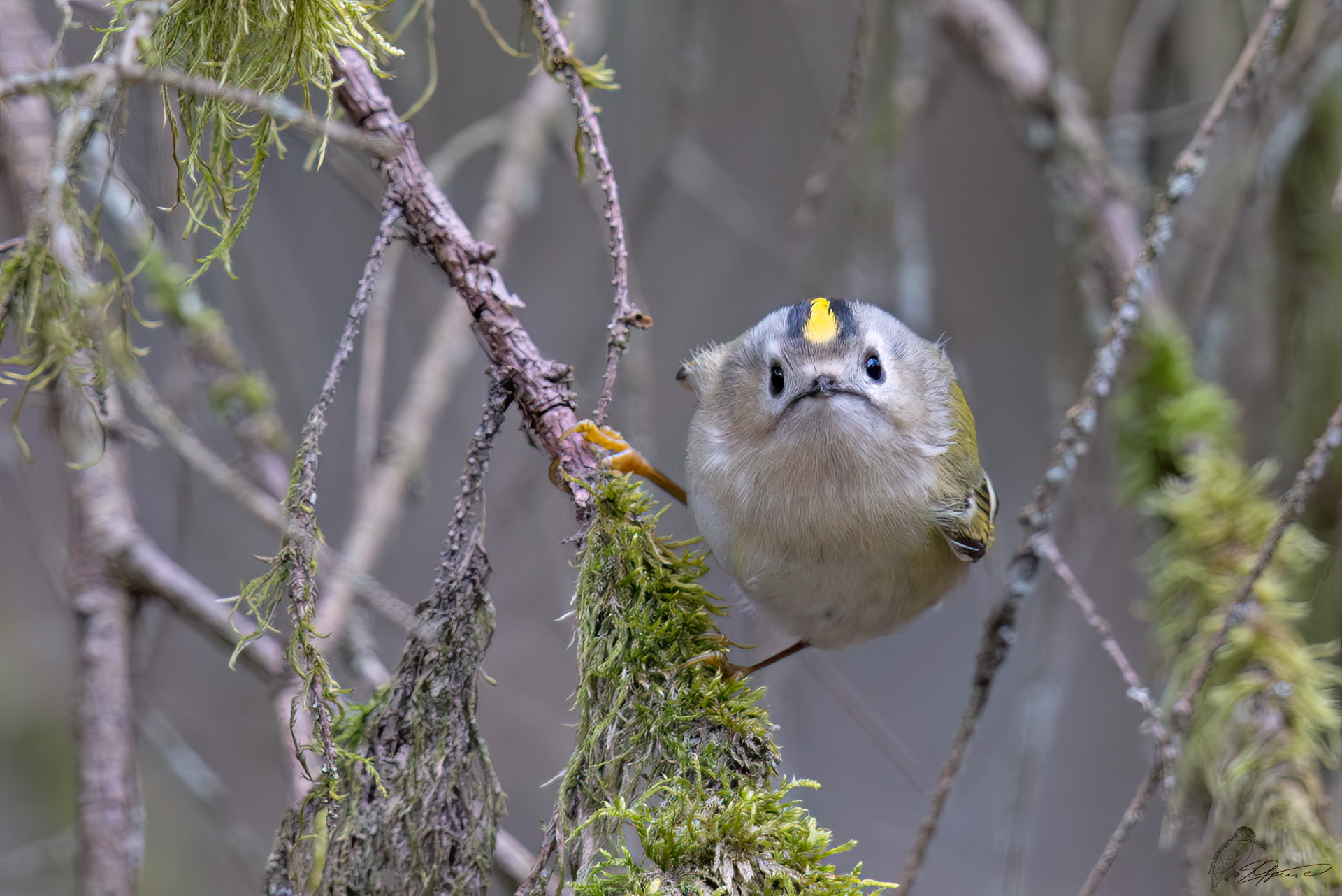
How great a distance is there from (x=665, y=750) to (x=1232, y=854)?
119cm

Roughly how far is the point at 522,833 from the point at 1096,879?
9.83 feet

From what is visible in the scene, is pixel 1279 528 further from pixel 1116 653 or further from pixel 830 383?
pixel 830 383

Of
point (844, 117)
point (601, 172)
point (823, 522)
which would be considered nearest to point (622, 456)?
point (823, 522)

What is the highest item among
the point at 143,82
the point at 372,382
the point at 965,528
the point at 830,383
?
the point at 372,382

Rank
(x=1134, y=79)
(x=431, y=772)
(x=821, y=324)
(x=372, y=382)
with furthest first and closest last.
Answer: (x=1134, y=79) → (x=372, y=382) → (x=821, y=324) → (x=431, y=772)

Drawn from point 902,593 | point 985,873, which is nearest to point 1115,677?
point 985,873

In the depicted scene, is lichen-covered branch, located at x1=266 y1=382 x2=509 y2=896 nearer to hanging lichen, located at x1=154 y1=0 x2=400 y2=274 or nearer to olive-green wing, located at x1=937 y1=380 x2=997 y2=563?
hanging lichen, located at x1=154 y1=0 x2=400 y2=274

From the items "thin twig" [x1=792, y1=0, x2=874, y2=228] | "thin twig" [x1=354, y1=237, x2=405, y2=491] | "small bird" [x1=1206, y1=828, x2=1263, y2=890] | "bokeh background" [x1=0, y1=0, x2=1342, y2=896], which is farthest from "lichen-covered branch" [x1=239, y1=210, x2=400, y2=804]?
"small bird" [x1=1206, y1=828, x2=1263, y2=890]

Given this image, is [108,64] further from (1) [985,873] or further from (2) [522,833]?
(1) [985,873]
